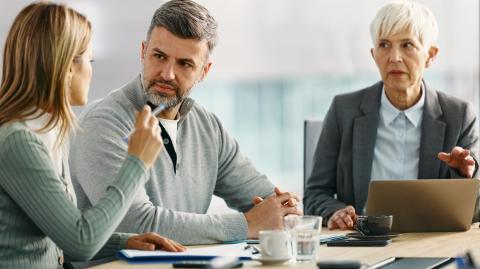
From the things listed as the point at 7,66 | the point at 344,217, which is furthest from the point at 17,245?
the point at 344,217

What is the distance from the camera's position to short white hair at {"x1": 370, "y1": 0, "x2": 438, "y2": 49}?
321 centimetres

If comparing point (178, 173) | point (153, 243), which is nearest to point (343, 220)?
point (178, 173)

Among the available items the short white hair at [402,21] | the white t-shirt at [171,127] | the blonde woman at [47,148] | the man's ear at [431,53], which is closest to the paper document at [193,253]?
the blonde woman at [47,148]

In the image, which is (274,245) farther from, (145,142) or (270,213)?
(270,213)

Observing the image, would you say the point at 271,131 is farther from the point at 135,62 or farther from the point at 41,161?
the point at 41,161

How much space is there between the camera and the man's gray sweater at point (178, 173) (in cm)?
243

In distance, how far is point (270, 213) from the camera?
100 inches

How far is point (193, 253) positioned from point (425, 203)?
84 centimetres

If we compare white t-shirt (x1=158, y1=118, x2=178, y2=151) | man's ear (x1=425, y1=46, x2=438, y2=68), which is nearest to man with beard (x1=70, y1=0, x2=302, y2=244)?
white t-shirt (x1=158, y1=118, x2=178, y2=151)

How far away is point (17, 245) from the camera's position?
1993 mm

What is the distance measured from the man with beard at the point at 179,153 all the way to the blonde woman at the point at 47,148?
0.29 m

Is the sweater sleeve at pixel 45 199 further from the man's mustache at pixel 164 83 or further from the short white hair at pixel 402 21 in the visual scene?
the short white hair at pixel 402 21

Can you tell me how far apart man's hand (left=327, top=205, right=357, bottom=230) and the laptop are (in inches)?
5.0

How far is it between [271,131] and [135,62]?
2.82ft
